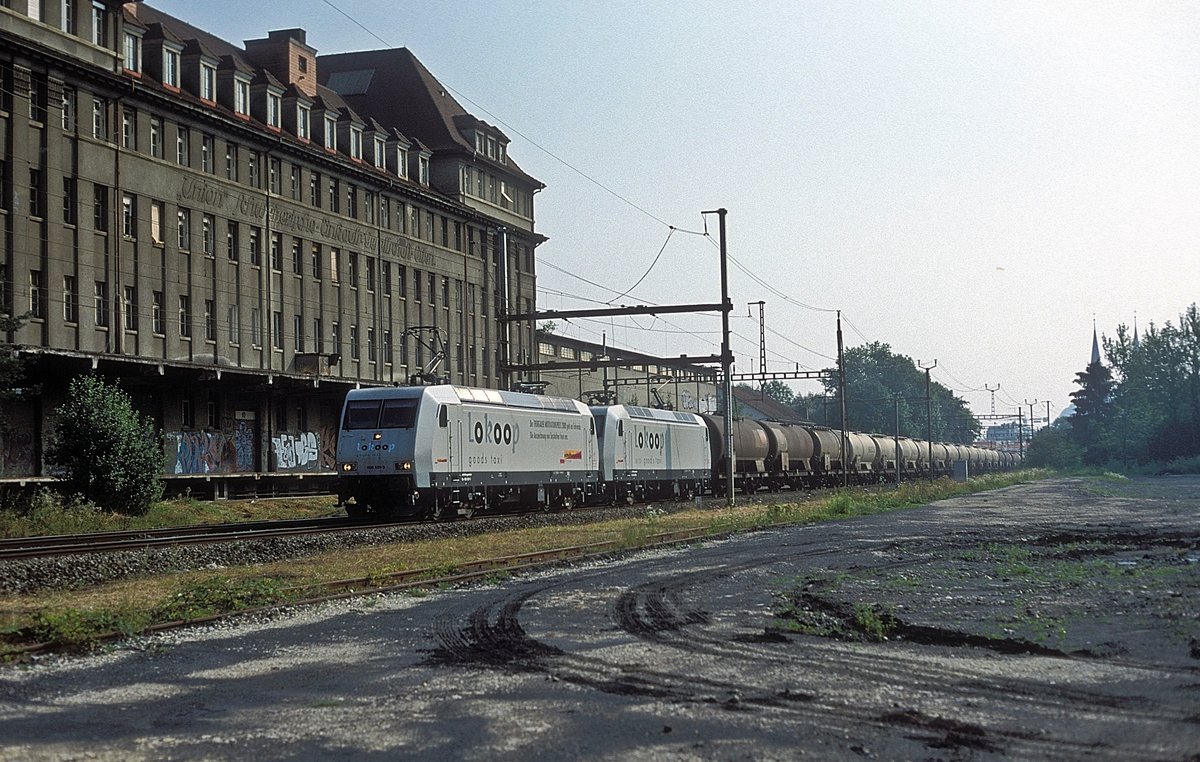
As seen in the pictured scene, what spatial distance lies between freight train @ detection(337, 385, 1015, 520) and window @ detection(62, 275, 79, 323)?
1034 centimetres

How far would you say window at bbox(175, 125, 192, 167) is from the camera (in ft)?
144

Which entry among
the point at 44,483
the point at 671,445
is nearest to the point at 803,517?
the point at 671,445

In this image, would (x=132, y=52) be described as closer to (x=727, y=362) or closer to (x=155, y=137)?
(x=155, y=137)

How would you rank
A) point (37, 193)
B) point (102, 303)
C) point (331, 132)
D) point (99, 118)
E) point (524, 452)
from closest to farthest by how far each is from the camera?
point (524, 452) → point (37, 193) → point (102, 303) → point (99, 118) → point (331, 132)

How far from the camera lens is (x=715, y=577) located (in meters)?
18.1

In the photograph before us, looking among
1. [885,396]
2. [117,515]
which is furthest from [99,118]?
[885,396]

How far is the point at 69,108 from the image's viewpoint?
38719 mm

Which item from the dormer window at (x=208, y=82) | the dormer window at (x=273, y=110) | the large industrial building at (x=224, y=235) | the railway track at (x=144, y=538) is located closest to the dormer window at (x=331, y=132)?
the large industrial building at (x=224, y=235)

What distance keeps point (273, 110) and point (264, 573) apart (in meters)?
35.7

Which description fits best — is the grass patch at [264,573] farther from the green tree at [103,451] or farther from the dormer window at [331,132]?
the dormer window at [331,132]

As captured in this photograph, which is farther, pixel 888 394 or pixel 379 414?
pixel 888 394

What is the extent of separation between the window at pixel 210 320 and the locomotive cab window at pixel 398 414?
17549 mm

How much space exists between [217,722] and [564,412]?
97.0 feet

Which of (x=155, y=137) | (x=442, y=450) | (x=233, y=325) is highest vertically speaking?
(x=155, y=137)
